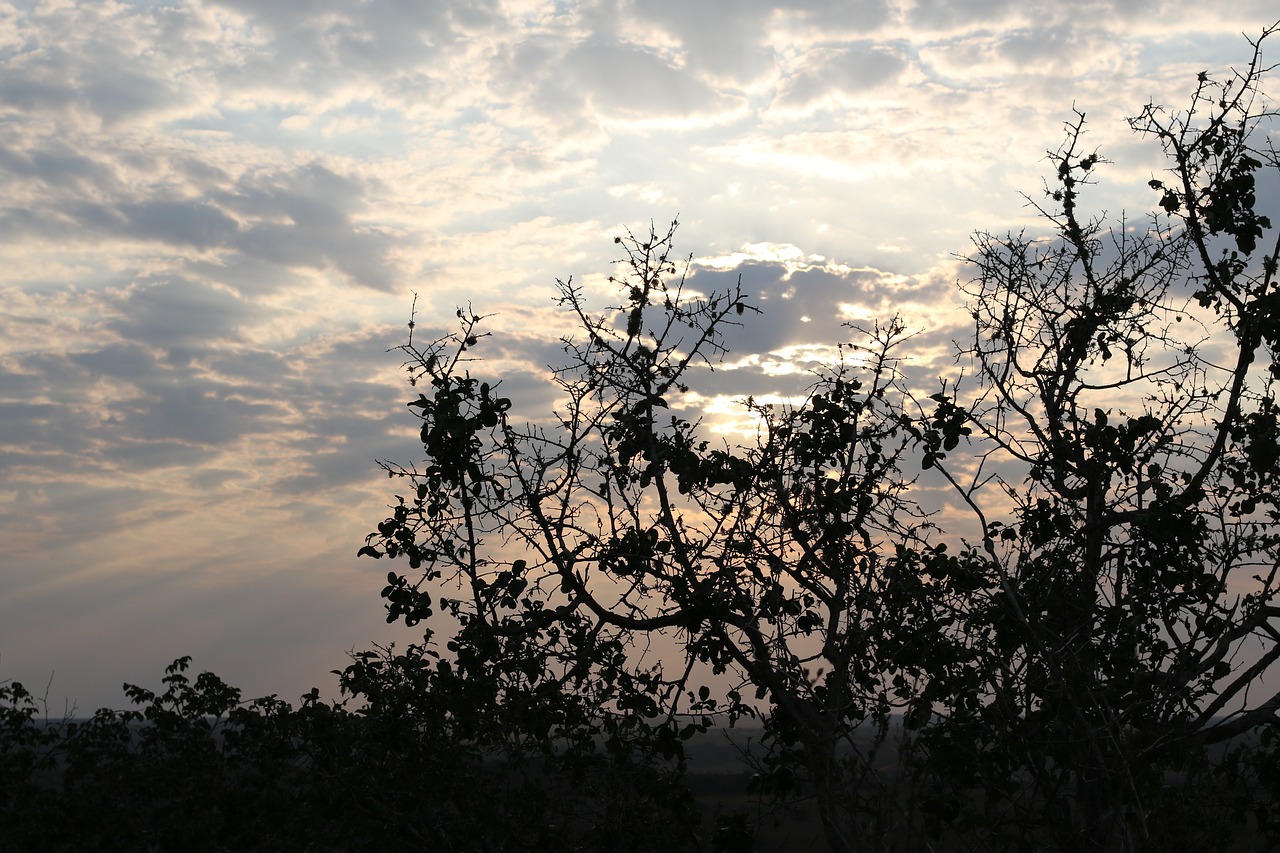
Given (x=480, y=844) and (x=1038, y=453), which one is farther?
(x=1038, y=453)

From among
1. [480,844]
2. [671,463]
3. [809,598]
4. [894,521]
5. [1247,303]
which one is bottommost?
[480,844]

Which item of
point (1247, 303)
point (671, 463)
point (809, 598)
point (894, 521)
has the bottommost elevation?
point (809, 598)

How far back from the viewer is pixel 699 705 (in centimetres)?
865

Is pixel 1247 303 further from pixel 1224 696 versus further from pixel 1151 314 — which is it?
pixel 1224 696

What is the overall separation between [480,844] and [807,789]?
277 centimetres

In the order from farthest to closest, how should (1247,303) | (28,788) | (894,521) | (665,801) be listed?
(28,788) → (1247,303) → (894,521) → (665,801)

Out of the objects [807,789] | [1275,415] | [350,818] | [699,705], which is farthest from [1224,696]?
[350,818]

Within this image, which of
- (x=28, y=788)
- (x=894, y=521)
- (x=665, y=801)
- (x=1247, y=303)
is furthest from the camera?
(x=28, y=788)

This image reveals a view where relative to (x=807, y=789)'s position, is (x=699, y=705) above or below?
above

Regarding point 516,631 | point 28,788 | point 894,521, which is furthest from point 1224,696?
point 28,788

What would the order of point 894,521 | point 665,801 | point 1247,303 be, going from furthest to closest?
point 1247,303 → point 894,521 → point 665,801

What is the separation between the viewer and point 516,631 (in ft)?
28.3

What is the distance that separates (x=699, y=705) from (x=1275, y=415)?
19.0 ft

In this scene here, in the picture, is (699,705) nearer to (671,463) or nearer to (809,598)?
(809,598)
